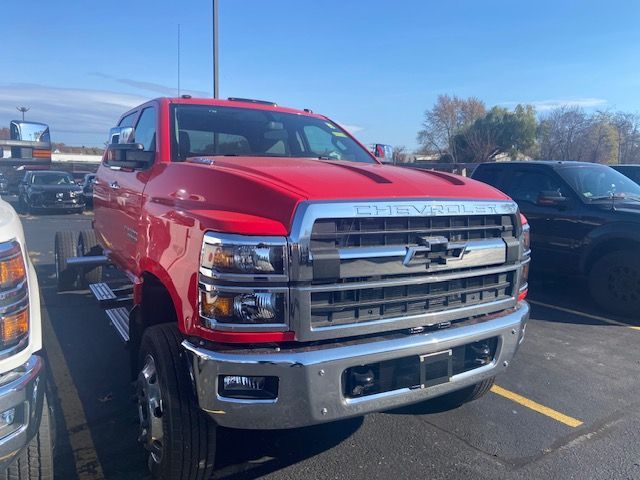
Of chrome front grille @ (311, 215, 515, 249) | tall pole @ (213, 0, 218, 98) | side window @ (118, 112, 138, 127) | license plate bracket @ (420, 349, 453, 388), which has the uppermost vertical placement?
tall pole @ (213, 0, 218, 98)

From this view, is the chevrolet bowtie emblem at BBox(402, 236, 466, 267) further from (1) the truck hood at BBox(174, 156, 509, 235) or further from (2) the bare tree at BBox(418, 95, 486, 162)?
(2) the bare tree at BBox(418, 95, 486, 162)

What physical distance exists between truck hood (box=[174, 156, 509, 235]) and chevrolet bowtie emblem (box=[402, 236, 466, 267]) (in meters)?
0.24

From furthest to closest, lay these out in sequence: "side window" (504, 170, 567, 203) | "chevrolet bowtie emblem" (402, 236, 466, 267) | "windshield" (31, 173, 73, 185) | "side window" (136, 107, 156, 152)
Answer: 1. "windshield" (31, 173, 73, 185)
2. "side window" (504, 170, 567, 203)
3. "side window" (136, 107, 156, 152)
4. "chevrolet bowtie emblem" (402, 236, 466, 267)

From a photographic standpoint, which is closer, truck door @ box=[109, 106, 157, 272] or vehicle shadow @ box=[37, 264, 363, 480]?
vehicle shadow @ box=[37, 264, 363, 480]

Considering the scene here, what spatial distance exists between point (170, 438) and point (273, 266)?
101 centimetres

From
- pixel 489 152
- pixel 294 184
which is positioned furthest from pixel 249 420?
pixel 489 152

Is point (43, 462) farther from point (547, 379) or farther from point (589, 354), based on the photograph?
point (589, 354)

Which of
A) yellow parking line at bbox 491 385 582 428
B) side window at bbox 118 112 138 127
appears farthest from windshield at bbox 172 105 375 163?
yellow parking line at bbox 491 385 582 428

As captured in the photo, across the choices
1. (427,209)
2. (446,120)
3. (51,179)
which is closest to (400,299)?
(427,209)

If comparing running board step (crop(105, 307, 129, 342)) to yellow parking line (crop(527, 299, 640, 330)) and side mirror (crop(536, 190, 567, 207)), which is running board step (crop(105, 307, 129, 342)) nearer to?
yellow parking line (crop(527, 299, 640, 330))

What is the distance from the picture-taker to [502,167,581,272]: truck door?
23.9ft

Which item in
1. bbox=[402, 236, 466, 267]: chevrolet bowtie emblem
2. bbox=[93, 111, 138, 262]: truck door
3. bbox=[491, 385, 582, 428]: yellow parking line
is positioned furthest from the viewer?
bbox=[93, 111, 138, 262]: truck door

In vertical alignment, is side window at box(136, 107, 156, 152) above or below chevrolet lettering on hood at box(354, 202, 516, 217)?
above

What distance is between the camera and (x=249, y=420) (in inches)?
101
